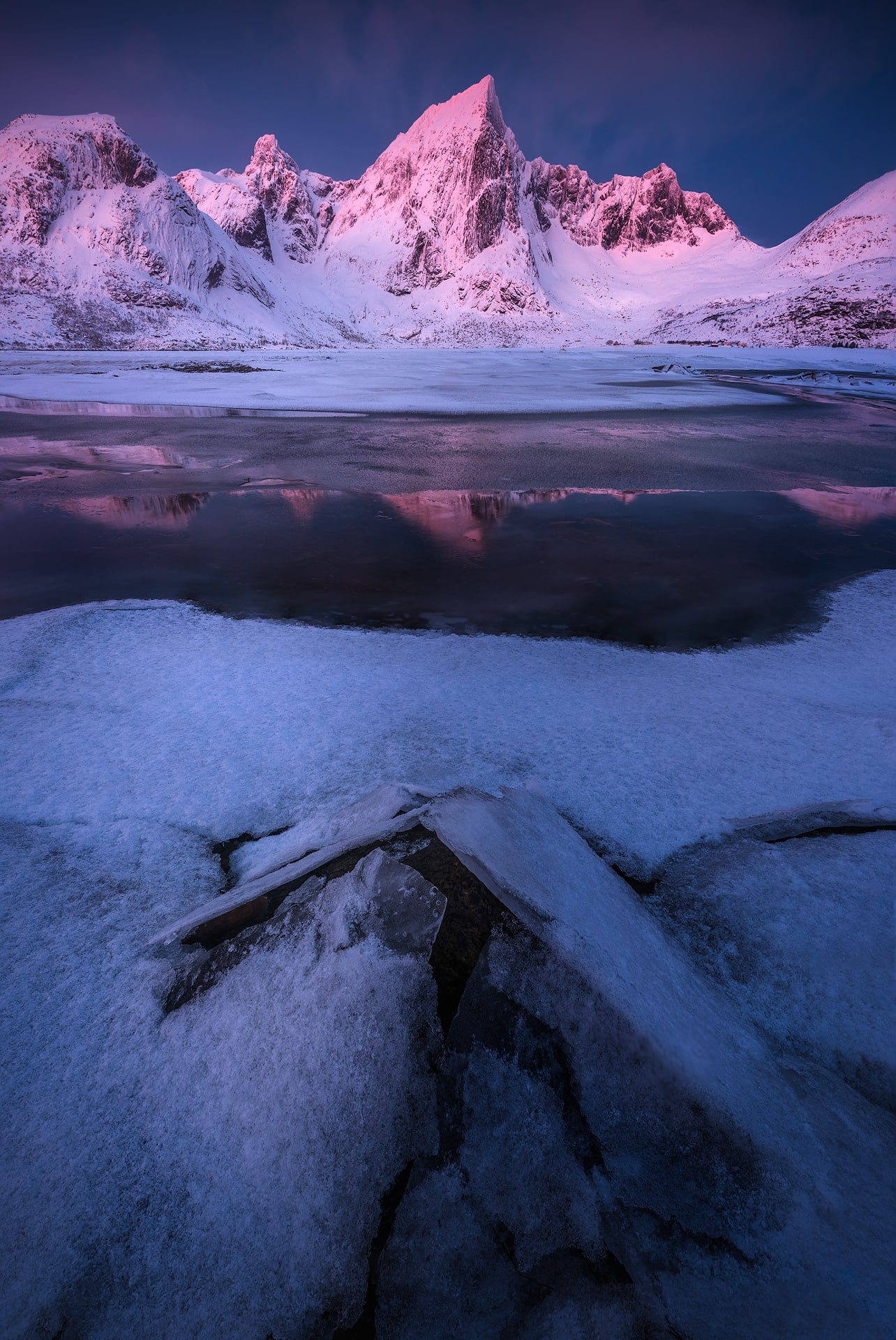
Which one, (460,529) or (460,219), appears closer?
(460,529)

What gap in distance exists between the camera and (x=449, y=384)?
2053cm

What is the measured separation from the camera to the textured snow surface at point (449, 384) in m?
15.3

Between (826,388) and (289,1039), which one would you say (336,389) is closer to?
(826,388)

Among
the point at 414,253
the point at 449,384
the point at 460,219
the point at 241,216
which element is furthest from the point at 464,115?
the point at 449,384

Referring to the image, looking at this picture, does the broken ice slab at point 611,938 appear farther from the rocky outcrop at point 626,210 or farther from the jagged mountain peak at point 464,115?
the rocky outcrop at point 626,210

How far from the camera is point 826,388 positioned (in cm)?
2233

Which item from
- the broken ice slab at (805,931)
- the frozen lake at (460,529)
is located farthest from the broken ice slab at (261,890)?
the frozen lake at (460,529)

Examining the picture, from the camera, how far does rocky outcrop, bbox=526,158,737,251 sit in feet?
407

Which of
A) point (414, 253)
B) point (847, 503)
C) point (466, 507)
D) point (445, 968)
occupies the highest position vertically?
point (414, 253)

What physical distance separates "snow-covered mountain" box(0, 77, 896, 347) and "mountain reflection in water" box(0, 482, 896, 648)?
213 feet

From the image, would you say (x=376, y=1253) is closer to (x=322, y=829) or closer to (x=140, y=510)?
(x=322, y=829)

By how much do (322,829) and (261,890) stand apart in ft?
1.29

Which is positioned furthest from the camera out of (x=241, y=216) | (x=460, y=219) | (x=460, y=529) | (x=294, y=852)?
(x=460, y=219)

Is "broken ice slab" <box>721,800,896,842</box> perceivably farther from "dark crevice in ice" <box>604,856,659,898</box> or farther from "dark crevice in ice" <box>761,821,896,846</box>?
"dark crevice in ice" <box>604,856,659,898</box>
